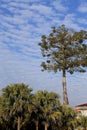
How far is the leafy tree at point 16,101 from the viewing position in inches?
1628

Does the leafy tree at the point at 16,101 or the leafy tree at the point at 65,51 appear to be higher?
the leafy tree at the point at 65,51

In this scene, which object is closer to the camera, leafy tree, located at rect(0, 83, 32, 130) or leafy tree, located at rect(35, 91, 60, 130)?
leafy tree, located at rect(0, 83, 32, 130)

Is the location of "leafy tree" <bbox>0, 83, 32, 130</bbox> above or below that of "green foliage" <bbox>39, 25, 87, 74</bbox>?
below

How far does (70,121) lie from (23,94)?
697cm

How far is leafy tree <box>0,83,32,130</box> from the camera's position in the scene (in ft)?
136

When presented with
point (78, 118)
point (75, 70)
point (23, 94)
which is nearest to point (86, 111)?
point (75, 70)

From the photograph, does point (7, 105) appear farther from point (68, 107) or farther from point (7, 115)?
point (68, 107)

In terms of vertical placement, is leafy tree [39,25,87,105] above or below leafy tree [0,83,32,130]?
above

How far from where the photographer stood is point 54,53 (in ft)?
192

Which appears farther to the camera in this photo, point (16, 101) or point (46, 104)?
point (46, 104)

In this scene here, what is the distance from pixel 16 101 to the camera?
42.0 meters

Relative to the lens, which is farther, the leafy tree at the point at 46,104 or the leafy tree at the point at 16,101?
the leafy tree at the point at 46,104

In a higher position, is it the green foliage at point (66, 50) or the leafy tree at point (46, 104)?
the green foliage at point (66, 50)

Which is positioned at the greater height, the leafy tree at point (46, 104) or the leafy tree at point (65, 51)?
the leafy tree at point (65, 51)
